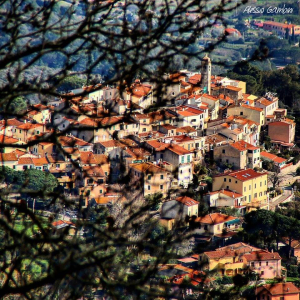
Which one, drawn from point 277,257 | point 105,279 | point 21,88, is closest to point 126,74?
point 21,88

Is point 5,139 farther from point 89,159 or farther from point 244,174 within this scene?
point 89,159

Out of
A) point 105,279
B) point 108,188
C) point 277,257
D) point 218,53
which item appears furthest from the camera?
point 218,53

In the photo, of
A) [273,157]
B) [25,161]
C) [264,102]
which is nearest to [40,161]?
[25,161]

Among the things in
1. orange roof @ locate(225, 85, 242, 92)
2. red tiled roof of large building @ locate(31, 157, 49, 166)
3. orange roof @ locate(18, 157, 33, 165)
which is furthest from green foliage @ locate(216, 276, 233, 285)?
orange roof @ locate(225, 85, 242, 92)

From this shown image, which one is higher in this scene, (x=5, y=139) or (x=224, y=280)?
(x=5, y=139)

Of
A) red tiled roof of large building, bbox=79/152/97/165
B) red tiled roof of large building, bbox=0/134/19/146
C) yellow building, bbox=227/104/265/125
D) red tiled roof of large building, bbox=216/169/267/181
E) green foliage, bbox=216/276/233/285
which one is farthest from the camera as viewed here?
yellow building, bbox=227/104/265/125

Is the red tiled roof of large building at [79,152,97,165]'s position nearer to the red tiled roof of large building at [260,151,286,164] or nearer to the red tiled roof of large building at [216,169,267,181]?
the red tiled roof of large building at [216,169,267,181]

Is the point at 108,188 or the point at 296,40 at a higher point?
the point at 108,188

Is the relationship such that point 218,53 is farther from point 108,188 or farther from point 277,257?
point 108,188
